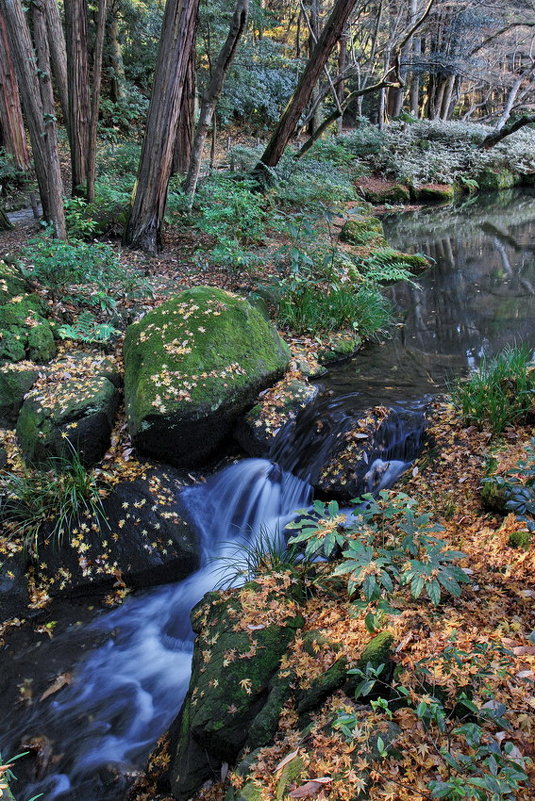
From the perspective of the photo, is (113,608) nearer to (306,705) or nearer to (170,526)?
(170,526)

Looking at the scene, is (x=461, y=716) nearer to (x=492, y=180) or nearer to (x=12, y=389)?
(x=12, y=389)

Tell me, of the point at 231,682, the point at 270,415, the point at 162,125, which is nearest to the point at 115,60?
the point at 162,125

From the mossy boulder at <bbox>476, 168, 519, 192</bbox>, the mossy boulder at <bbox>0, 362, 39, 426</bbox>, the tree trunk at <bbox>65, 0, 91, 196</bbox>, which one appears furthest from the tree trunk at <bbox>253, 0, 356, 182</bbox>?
the mossy boulder at <bbox>476, 168, 519, 192</bbox>

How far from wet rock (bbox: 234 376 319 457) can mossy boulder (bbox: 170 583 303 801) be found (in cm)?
193

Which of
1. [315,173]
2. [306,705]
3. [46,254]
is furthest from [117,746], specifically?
[315,173]

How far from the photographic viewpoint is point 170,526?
4254 millimetres

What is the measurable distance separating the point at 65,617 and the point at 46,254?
4.44 metres

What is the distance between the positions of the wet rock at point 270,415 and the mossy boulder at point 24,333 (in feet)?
7.93

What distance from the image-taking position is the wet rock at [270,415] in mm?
4844

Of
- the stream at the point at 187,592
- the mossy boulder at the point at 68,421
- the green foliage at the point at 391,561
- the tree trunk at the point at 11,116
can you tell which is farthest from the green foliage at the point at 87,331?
the tree trunk at the point at 11,116

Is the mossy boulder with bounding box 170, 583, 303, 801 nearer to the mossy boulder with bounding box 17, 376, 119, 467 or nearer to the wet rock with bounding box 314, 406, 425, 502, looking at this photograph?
the wet rock with bounding box 314, 406, 425, 502

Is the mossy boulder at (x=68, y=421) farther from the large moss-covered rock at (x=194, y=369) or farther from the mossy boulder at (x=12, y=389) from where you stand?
the large moss-covered rock at (x=194, y=369)

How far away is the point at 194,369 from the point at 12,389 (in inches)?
76.6

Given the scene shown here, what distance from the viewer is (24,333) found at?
5.32 meters
